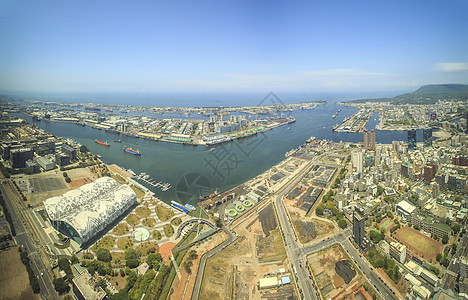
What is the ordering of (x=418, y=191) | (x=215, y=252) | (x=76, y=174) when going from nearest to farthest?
(x=215, y=252) < (x=418, y=191) < (x=76, y=174)

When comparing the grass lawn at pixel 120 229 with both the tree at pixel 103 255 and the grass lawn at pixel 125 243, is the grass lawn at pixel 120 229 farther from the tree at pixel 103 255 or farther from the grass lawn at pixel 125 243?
the tree at pixel 103 255

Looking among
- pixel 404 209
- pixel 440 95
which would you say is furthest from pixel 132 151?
pixel 440 95

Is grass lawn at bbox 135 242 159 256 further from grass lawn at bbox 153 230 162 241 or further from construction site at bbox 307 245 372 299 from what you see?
construction site at bbox 307 245 372 299

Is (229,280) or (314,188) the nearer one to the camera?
(229,280)

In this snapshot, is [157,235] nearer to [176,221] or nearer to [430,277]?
[176,221]

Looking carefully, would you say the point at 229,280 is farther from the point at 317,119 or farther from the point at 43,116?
the point at 43,116

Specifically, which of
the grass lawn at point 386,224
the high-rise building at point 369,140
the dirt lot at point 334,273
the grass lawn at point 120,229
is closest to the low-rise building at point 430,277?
the dirt lot at point 334,273

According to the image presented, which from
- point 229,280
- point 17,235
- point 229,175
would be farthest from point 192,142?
point 229,280

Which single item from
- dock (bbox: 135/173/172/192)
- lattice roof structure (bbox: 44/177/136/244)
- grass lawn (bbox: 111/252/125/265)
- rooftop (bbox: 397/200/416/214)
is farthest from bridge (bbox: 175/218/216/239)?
rooftop (bbox: 397/200/416/214)
